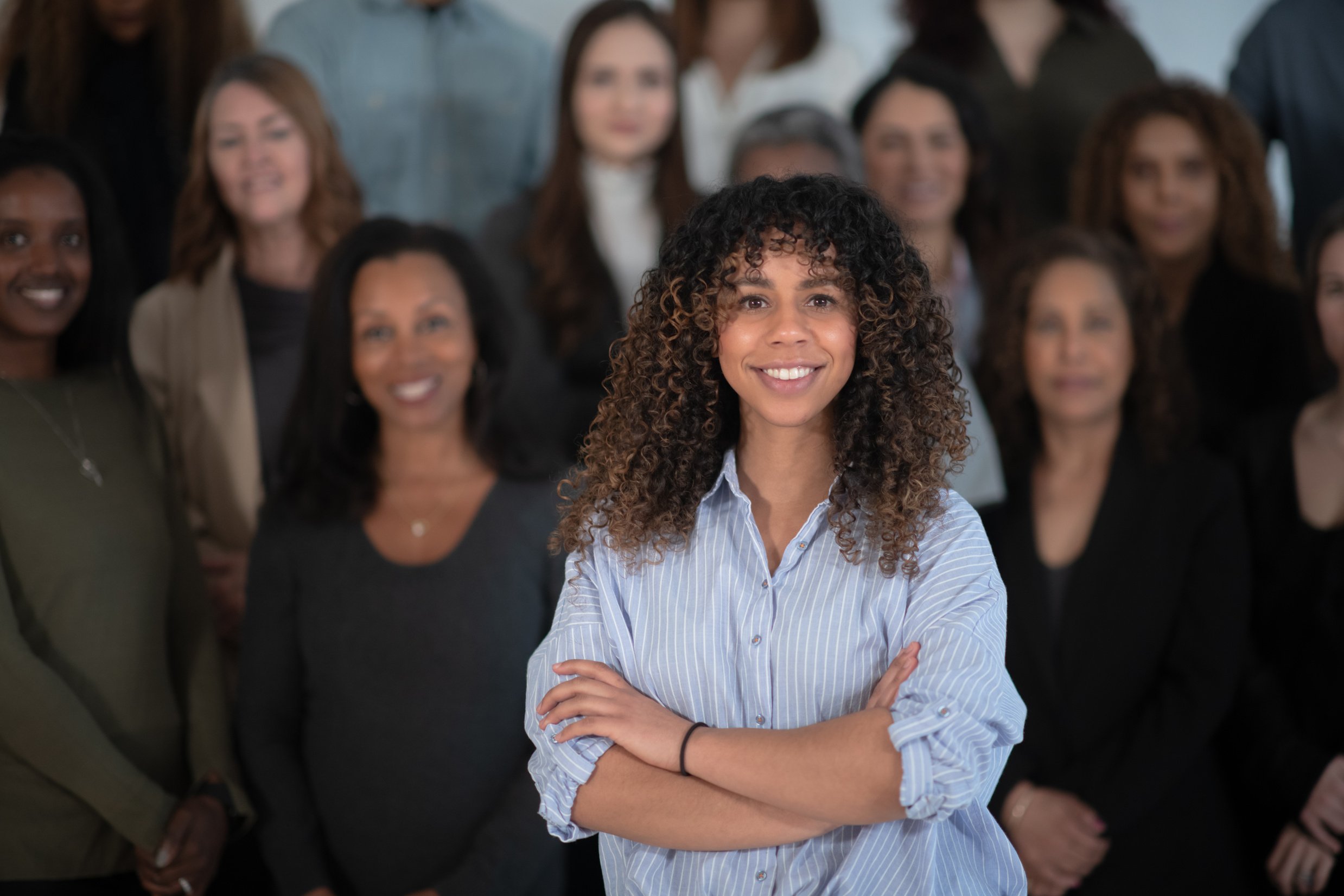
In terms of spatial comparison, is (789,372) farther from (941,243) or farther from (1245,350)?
(1245,350)

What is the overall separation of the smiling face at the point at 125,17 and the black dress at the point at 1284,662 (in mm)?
2969

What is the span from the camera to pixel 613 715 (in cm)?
158

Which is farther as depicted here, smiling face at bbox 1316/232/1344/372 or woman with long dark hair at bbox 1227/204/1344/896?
smiling face at bbox 1316/232/1344/372

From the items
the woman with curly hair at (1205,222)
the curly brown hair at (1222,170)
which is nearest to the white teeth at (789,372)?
the woman with curly hair at (1205,222)

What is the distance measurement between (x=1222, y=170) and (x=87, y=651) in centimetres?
292

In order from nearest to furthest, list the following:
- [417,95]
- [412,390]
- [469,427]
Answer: [412,390] < [469,427] < [417,95]

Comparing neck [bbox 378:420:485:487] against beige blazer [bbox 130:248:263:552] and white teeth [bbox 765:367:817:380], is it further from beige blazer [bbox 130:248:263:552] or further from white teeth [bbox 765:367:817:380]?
white teeth [bbox 765:367:817:380]

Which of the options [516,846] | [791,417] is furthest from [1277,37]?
[516,846]

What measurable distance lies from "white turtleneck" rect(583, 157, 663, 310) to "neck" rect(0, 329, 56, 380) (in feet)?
4.68

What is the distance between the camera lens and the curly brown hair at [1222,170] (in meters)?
3.29

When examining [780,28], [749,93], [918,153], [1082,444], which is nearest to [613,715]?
[1082,444]

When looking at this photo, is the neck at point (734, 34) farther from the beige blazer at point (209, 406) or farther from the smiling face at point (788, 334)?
the smiling face at point (788, 334)

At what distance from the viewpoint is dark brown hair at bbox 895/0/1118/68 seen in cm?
379

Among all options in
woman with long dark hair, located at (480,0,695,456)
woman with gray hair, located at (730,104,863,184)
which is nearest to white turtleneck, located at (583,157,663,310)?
woman with long dark hair, located at (480,0,695,456)
